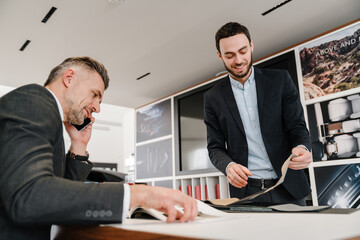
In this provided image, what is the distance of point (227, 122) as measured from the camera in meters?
1.66

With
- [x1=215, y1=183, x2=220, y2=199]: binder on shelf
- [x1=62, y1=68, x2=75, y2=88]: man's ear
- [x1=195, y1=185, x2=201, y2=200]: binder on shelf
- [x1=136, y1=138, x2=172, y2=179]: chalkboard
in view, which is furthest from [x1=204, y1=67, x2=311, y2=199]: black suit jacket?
[x1=136, y1=138, x2=172, y2=179]: chalkboard

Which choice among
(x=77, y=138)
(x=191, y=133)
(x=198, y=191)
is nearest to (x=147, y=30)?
(x=191, y=133)

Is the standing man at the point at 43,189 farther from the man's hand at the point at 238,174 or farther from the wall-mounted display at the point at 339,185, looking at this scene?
the wall-mounted display at the point at 339,185

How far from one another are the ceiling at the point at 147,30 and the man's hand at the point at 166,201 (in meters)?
2.49

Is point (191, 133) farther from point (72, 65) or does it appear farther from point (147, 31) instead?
point (72, 65)

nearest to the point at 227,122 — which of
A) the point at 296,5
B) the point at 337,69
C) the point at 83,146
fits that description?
the point at 83,146

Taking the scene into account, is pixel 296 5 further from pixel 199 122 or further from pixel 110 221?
pixel 110 221

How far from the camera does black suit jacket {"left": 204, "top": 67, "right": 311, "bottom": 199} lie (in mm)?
1492

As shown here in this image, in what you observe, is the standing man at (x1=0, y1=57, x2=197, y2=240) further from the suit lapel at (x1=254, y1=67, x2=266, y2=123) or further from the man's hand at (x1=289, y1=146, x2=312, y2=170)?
the suit lapel at (x1=254, y1=67, x2=266, y2=123)

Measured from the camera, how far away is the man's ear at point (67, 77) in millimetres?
1094

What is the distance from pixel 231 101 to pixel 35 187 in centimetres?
126

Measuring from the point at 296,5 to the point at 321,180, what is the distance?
176 cm

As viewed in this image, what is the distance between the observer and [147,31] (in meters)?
3.35

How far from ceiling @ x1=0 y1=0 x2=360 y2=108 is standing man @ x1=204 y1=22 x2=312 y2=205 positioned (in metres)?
1.35
